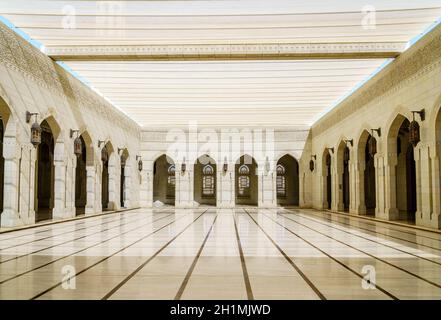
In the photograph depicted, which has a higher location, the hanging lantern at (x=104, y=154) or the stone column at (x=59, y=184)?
the hanging lantern at (x=104, y=154)

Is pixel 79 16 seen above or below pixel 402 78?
above

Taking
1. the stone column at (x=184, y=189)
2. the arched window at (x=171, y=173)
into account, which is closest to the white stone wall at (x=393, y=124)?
the stone column at (x=184, y=189)

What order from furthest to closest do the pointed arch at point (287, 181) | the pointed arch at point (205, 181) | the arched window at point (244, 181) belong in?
the arched window at point (244, 181) < the pointed arch at point (287, 181) < the pointed arch at point (205, 181)

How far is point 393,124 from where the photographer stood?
1138 cm

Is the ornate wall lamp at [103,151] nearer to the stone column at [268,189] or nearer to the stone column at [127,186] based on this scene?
the stone column at [127,186]

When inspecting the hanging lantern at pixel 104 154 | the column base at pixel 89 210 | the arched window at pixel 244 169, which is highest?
the hanging lantern at pixel 104 154

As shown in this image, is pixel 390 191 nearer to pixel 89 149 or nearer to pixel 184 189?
pixel 89 149

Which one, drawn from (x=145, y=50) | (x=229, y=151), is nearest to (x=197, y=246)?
(x=145, y=50)

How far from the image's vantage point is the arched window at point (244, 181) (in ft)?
84.4

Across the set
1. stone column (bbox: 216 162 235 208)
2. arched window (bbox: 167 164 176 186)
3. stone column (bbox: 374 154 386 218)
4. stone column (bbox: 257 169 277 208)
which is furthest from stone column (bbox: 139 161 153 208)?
stone column (bbox: 374 154 386 218)

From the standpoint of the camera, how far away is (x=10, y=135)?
8.91 metres

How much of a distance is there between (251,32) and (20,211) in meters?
6.62

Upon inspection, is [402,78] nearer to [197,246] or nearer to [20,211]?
[197,246]

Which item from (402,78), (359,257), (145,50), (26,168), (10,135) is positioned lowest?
(359,257)
